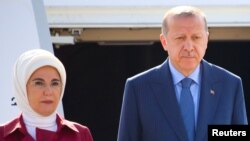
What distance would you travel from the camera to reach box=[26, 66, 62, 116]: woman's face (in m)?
2.65

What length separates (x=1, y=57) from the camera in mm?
4273

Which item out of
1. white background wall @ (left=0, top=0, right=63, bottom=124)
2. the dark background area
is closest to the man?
white background wall @ (left=0, top=0, right=63, bottom=124)

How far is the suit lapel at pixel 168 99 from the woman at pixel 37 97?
388 millimetres

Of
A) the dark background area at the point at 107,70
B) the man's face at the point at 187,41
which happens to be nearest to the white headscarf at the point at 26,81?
the man's face at the point at 187,41

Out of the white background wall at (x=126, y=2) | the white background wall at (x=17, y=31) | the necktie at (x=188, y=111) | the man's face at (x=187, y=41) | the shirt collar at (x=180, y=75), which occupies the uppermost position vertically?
the white background wall at (x=126, y=2)

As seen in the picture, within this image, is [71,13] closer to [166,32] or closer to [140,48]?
[140,48]

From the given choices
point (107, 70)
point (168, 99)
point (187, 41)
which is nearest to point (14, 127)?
point (168, 99)

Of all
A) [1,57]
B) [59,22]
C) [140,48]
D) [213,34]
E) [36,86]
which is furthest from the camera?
[140,48]

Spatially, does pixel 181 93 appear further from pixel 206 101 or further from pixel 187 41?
pixel 187 41

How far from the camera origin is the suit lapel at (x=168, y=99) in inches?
110

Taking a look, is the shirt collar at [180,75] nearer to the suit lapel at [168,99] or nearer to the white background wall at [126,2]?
the suit lapel at [168,99]

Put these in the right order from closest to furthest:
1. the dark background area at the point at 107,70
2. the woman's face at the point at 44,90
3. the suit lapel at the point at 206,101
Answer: the woman's face at the point at 44,90 → the suit lapel at the point at 206,101 → the dark background area at the point at 107,70

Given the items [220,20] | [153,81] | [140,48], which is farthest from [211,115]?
[140,48]

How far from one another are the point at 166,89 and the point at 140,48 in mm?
3832
